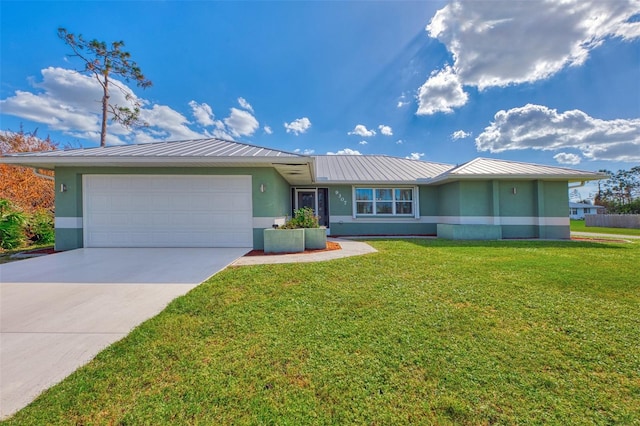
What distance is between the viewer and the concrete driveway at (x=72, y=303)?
235cm

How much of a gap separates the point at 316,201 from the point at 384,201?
3563 millimetres

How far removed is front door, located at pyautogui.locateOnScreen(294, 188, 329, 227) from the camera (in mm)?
12602

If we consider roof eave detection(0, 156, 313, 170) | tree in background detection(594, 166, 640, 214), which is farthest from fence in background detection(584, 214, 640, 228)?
roof eave detection(0, 156, 313, 170)

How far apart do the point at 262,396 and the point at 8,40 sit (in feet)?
55.4

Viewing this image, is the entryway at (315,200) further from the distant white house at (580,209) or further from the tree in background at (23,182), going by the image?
the distant white house at (580,209)

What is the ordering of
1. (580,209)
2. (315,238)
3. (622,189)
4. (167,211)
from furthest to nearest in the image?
(580,209), (622,189), (167,211), (315,238)

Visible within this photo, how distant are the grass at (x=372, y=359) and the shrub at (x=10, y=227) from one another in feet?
35.2

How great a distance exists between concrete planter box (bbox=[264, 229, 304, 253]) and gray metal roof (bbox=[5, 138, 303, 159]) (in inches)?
91.8

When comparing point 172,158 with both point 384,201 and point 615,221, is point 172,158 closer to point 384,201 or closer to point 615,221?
point 384,201

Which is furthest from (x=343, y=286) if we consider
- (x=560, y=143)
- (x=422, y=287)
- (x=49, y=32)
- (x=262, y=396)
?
(x=560, y=143)

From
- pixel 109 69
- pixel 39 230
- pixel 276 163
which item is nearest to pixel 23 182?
pixel 39 230

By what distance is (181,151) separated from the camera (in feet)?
26.3

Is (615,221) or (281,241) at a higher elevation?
(281,241)

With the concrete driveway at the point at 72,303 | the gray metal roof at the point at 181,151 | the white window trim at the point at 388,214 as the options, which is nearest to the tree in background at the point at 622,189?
the white window trim at the point at 388,214
